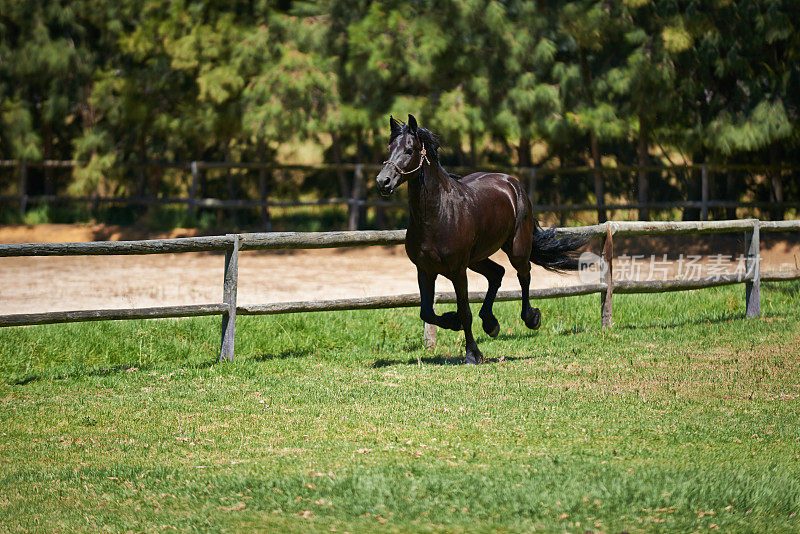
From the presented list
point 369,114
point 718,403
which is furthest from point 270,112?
point 718,403

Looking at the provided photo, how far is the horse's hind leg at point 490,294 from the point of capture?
855 centimetres

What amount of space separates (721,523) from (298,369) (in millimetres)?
4381

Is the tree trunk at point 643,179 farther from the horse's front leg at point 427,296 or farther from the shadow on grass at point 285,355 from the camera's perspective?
the horse's front leg at point 427,296

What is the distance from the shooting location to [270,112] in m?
17.9

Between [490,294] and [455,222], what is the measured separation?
46.9 inches

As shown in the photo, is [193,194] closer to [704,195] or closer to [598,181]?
[598,181]

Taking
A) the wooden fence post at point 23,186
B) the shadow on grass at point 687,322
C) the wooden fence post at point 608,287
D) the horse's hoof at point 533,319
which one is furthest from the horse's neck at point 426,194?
the wooden fence post at point 23,186

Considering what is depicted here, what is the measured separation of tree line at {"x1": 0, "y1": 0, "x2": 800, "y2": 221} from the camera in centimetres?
1719

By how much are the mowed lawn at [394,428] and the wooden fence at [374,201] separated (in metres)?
8.42

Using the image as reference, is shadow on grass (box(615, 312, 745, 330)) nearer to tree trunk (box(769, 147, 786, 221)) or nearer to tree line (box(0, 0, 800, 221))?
tree line (box(0, 0, 800, 221))

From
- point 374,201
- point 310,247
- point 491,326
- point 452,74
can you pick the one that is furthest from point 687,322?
point 374,201

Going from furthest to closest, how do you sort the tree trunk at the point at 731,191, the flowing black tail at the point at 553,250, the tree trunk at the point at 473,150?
the tree trunk at the point at 473,150
the tree trunk at the point at 731,191
the flowing black tail at the point at 553,250

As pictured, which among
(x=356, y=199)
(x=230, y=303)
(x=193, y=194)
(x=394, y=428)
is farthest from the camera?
(x=193, y=194)

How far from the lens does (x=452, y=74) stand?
1938cm
